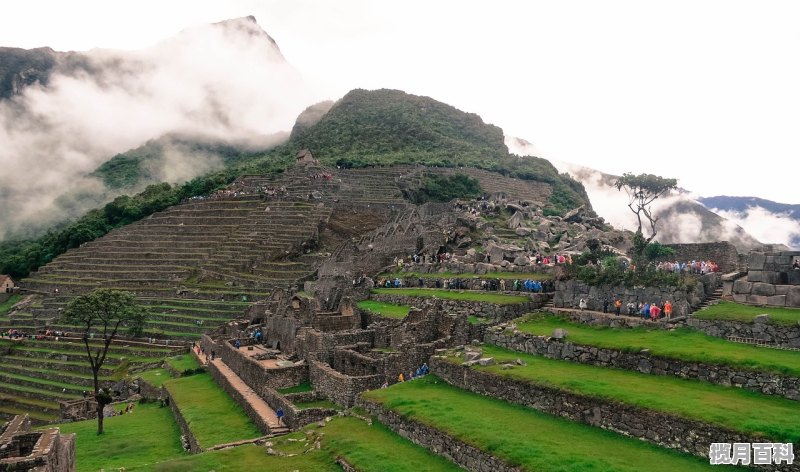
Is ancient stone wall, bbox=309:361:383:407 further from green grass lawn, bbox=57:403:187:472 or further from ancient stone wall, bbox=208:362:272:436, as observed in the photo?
green grass lawn, bbox=57:403:187:472

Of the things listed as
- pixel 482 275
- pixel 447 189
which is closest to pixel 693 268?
pixel 482 275

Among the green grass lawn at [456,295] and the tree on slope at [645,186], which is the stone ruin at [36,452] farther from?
the tree on slope at [645,186]

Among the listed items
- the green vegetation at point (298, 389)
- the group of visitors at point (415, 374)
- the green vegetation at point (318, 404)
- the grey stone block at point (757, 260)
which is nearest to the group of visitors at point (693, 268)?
the grey stone block at point (757, 260)

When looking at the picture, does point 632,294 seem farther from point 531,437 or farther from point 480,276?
point 480,276

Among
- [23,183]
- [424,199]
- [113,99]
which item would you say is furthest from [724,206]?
[113,99]

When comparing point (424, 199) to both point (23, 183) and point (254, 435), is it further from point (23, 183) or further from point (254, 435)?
point (23, 183)

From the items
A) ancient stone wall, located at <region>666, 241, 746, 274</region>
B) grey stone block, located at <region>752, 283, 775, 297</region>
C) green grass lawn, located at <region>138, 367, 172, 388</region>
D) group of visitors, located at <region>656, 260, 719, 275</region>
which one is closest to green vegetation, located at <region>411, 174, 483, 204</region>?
green grass lawn, located at <region>138, 367, 172, 388</region>

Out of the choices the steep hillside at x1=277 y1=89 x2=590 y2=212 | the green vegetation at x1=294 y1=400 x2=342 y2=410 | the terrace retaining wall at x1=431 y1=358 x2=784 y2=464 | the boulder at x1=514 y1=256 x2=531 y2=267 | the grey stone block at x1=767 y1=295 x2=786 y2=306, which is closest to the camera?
the terrace retaining wall at x1=431 y1=358 x2=784 y2=464
